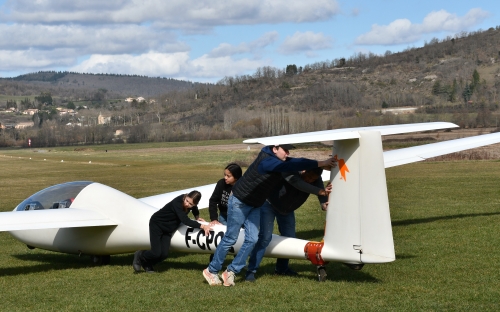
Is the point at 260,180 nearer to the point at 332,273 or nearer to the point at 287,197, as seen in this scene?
the point at 287,197

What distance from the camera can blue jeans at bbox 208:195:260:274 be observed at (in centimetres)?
838

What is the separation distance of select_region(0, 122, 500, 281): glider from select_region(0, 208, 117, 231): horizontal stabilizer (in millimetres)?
14

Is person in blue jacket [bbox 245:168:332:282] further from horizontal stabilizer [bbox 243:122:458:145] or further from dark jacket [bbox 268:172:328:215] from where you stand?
horizontal stabilizer [bbox 243:122:458:145]

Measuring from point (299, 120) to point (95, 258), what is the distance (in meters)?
75.9

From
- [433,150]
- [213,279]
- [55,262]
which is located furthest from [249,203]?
[433,150]

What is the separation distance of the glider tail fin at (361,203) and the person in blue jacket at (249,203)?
0.43 metres

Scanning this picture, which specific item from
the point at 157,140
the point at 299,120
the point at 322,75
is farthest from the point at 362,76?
the point at 299,120

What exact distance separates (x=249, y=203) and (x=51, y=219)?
325 centimetres

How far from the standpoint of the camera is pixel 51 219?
9742 millimetres

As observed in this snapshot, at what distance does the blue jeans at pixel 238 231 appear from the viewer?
8.38 meters

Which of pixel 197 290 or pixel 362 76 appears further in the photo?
pixel 362 76

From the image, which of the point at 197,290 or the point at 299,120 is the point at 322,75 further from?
the point at 197,290

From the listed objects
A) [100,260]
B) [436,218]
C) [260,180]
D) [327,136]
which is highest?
[327,136]

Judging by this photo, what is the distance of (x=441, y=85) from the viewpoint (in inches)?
6358
